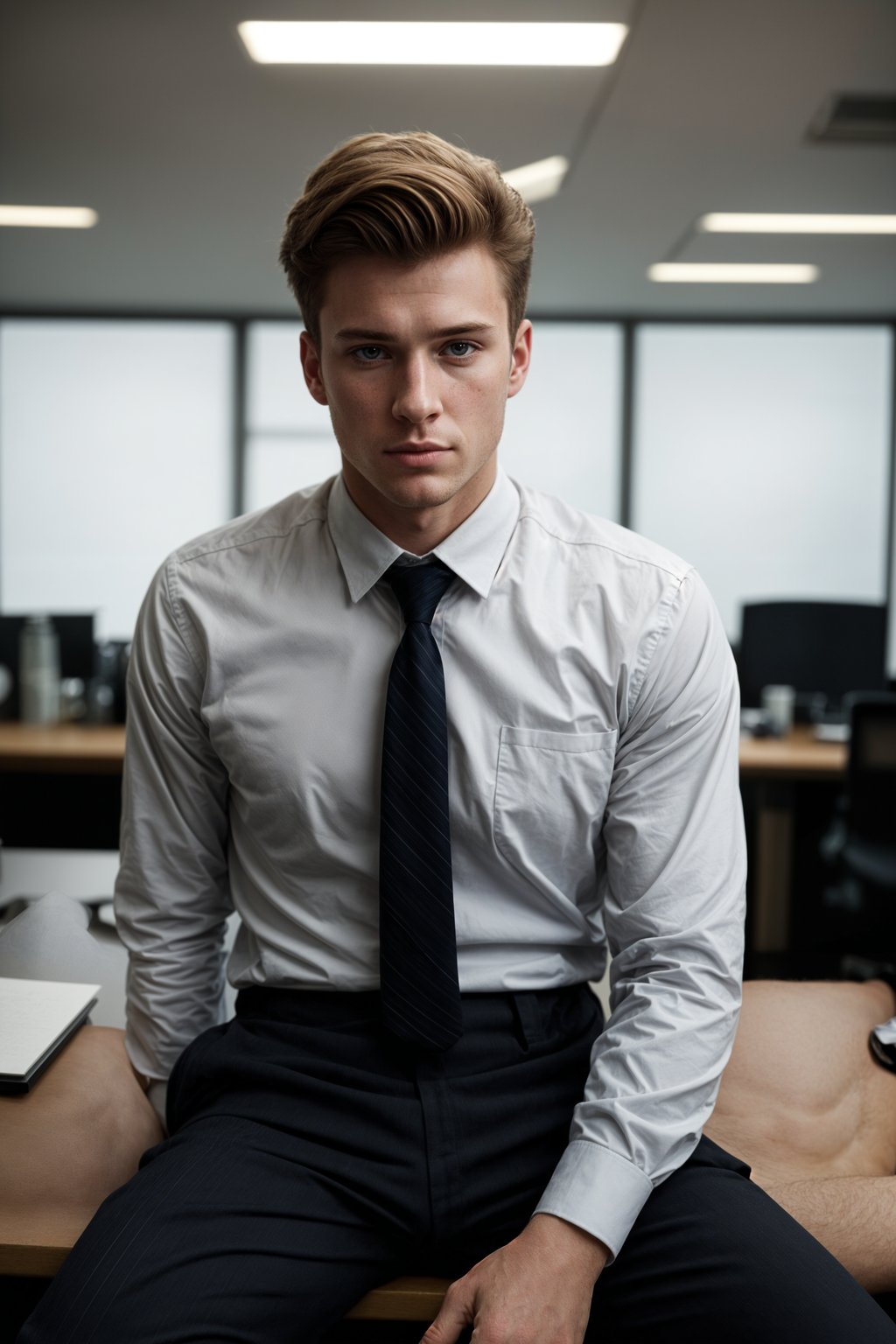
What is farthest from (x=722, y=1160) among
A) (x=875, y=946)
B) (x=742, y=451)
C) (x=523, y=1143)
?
(x=742, y=451)

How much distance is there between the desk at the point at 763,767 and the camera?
11.0 feet

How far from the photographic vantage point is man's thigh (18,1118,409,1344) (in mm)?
971

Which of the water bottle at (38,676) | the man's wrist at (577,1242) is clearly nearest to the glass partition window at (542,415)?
the water bottle at (38,676)

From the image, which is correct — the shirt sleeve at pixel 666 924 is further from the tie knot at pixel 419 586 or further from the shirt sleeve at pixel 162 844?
the shirt sleeve at pixel 162 844

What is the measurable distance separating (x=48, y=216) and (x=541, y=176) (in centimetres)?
222

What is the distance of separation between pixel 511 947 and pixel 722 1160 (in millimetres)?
302

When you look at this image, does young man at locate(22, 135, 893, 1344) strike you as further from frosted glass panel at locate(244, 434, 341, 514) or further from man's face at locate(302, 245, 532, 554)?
frosted glass panel at locate(244, 434, 341, 514)

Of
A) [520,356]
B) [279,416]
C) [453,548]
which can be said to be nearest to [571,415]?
[279,416]

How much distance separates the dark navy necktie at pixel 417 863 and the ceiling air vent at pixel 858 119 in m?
3.33

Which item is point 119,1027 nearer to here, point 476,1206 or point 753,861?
point 476,1206

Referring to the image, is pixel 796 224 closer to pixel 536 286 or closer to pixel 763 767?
pixel 536 286

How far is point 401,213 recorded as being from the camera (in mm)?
1127

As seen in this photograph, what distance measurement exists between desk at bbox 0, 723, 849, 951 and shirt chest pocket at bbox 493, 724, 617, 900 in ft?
7.65

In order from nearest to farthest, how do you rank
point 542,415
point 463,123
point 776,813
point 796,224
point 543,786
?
1. point 543,786
2. point 776,813
3. point 463,123
4. point 796,224
5. point 542,415
